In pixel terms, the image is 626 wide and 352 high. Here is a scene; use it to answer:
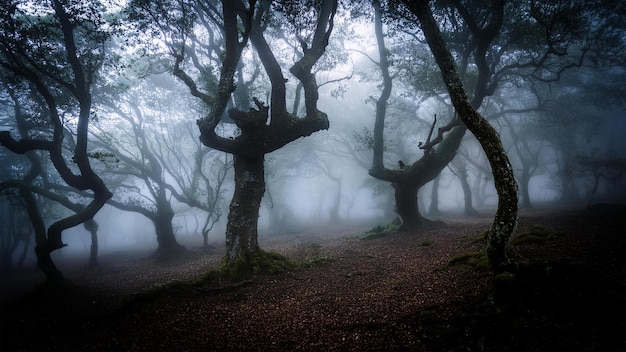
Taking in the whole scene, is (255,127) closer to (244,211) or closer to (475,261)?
(244,211)

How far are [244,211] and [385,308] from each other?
23.8 ft

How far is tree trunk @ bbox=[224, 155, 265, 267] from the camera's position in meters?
11.1

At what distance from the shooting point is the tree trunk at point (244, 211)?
11.1 m

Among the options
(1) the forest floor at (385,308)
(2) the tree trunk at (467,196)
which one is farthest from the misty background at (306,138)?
(1) the forest floor at (385,308)

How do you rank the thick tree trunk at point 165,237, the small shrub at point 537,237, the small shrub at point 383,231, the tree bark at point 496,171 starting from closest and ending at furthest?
the tree bark at point 496,171 → the small shrub at point 537,237 → the small shrub at point 383,231 → the thick tree trunk at point 165,237

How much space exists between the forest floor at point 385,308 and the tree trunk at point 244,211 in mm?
1609

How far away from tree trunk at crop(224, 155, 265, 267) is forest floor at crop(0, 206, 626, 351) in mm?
1609

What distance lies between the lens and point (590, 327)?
411 centimetres

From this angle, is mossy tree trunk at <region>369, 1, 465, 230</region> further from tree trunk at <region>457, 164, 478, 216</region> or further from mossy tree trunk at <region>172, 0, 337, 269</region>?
tree trunk at <region>457, 164, 478, 216</region>

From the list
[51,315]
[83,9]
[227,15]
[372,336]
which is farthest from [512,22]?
[51,315]

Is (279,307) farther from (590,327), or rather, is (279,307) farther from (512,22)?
(512,22)

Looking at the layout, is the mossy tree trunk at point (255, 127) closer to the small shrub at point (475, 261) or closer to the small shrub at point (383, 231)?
the small shrub at point (475, 261)

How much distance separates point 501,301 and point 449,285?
157 cm

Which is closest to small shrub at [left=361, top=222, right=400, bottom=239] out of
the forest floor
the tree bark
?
the forest floor
